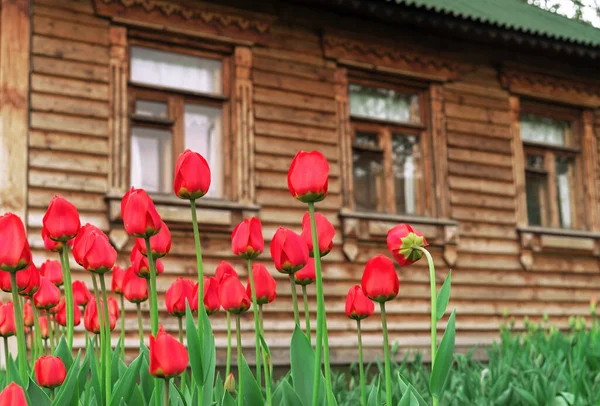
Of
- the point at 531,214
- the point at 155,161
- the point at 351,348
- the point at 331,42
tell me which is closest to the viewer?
the point at 155,161

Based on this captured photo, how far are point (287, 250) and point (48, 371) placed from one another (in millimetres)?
543

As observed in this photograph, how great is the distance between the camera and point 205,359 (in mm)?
1343

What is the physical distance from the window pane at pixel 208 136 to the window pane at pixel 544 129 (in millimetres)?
3937

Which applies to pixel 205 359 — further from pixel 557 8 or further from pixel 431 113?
pixel 557 8

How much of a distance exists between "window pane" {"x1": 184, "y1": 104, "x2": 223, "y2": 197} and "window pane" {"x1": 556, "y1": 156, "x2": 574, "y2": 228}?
444 centimetres

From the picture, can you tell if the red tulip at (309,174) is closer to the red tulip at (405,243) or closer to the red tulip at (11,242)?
the red tulip at (405,243)

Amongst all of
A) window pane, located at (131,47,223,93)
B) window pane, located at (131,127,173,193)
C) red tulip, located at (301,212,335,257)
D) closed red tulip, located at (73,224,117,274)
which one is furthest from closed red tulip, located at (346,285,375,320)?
window pane, located at (131,47,223,93)

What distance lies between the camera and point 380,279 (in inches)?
52.2

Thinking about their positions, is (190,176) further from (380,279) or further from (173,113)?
(173,113)

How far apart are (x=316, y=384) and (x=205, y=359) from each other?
201 millimetres

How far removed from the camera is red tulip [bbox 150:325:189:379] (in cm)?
→ 120

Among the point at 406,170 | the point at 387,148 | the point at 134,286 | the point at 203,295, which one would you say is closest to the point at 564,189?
the point at 406,170

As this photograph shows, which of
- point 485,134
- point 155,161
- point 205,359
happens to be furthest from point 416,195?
point 205,359

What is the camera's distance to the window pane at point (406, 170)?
312 inches
